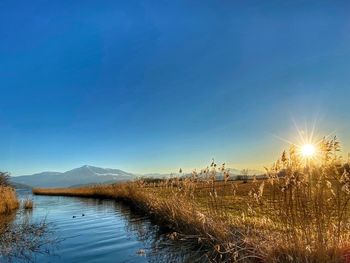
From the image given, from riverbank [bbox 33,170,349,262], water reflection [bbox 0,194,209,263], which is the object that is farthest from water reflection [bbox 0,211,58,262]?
riverbank [bbox 33,170,349,262]

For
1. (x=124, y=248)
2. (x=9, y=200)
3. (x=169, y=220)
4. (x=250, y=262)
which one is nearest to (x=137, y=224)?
(x=169, y=220)

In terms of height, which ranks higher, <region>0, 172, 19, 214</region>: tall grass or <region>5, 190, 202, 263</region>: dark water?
<region>0, 172, 19, 214</region>: tall grass

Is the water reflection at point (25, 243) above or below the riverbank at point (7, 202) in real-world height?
below

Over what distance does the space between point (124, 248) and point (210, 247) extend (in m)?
3.87

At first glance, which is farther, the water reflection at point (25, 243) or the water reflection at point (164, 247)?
the water reflection at point (25, 243)

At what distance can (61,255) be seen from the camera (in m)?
13.5

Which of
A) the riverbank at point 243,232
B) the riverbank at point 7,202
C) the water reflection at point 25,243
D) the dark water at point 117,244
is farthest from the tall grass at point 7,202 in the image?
the riverbank at point 243,232

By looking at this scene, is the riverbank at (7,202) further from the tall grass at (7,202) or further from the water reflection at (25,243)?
the water reflection at (25,243)

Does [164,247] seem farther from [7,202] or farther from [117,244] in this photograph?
[7,202]

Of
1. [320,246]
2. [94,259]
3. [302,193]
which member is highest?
[302,193]

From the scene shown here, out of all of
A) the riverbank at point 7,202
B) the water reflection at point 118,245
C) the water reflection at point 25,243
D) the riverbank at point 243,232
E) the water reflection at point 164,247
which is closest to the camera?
the riverbank at point 243,232

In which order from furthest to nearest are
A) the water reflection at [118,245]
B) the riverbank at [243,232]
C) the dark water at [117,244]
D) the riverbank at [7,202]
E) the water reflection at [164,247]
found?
the riverbank at [7,202] → the dark water at [117,244] → the water reflection at [118,245] → the water reflection at [164,247] → the riverbank at [243,232]

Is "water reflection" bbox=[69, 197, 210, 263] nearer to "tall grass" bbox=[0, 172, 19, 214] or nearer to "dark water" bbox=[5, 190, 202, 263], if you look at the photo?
"dark water" bbox=[5, 190, 202, 263]

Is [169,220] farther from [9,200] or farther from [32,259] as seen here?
[9,200]
